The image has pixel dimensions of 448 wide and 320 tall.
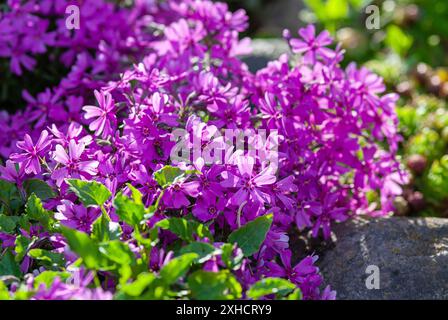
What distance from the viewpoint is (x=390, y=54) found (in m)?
4.32

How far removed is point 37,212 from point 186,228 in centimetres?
51

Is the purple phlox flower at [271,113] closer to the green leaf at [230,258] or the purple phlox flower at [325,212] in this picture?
the purple phlox flower at [325,212]

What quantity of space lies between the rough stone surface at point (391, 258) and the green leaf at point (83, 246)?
89 cm

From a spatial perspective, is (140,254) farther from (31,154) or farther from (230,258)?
(31,154)

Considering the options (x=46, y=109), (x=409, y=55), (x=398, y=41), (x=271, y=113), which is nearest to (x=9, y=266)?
(x=46, y=109)

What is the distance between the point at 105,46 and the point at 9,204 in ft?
2.94

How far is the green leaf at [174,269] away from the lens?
1686 mm

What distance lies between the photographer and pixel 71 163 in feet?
6.88

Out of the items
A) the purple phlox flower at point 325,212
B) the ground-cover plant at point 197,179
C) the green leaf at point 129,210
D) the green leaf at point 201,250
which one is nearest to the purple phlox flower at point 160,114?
the ground-cover plant at point 197,179

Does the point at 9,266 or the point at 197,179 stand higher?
the point at 197,179

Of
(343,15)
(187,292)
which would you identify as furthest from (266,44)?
(187,292)

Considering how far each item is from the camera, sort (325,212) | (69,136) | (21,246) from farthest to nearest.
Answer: (325,212) < (69,136) < (21,246)

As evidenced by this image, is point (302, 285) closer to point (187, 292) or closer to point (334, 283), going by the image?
point (334, 283)

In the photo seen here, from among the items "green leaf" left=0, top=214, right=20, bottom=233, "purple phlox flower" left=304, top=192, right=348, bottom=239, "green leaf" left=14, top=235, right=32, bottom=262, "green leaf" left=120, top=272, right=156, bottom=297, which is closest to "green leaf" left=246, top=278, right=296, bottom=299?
"green leaf" left=120, top=272, right=156, bottom=297
